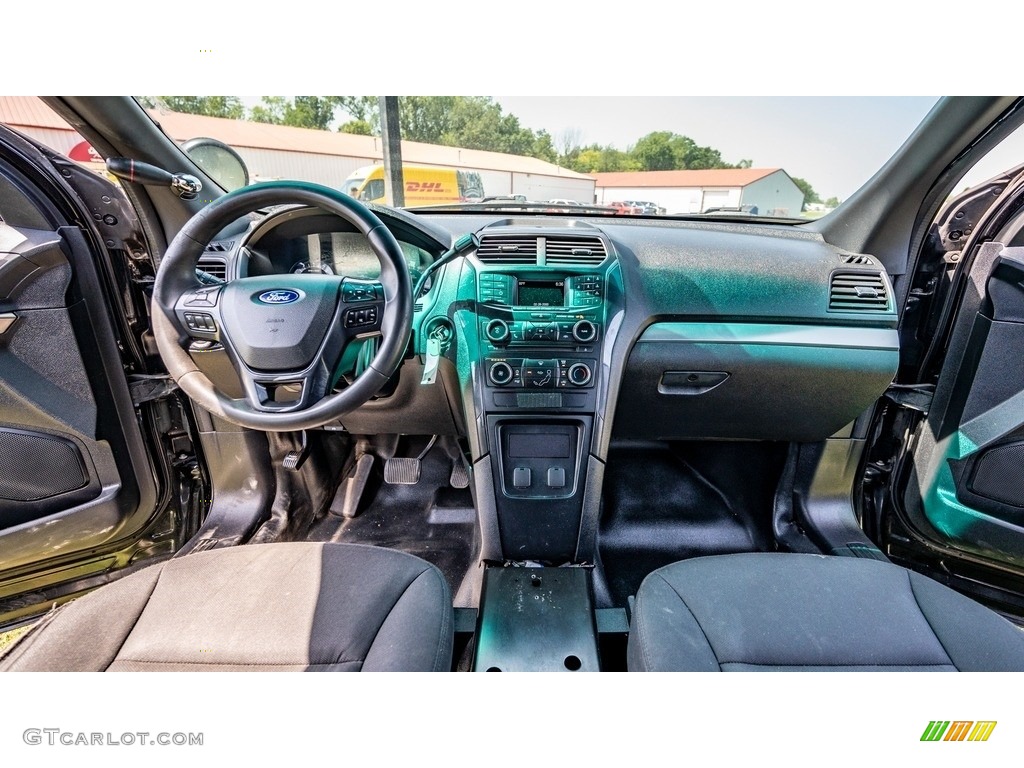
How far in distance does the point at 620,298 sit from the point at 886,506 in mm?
1328

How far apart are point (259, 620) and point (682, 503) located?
66.3 inches

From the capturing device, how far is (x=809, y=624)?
40.4 inches

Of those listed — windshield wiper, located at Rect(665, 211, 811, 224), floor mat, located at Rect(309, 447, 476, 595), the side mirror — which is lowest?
floor mat, located at Rect(309, 447, 476, 595)

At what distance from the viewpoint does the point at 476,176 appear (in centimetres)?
192

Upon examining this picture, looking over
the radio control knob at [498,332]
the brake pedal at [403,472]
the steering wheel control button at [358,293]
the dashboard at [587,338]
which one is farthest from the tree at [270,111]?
the brake pedal at [403,472]

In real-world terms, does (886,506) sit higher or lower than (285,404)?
lower

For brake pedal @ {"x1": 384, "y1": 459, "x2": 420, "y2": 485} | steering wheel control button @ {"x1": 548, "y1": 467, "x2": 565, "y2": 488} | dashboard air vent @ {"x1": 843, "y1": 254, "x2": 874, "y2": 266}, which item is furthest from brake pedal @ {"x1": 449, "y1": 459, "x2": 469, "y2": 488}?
dashboard air vent @ {"x1": 843, "y1": 254, "x2": 874, "y2": 266}

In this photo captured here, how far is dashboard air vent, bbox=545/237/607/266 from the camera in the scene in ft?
5.09

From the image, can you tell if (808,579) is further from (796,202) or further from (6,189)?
(6,189)

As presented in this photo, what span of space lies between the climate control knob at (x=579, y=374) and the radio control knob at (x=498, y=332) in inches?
8.3

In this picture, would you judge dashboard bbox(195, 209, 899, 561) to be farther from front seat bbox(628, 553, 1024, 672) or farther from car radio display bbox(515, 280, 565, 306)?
front seat bbox(628, 553, 1024, 672)

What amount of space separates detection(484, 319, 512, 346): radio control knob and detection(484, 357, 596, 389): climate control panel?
55 mm

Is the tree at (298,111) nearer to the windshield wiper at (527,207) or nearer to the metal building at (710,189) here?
the windshield wiper at (527,207)

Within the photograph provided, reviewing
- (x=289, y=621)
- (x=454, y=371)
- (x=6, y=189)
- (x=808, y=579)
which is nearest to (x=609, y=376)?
(x=454, y=371)
